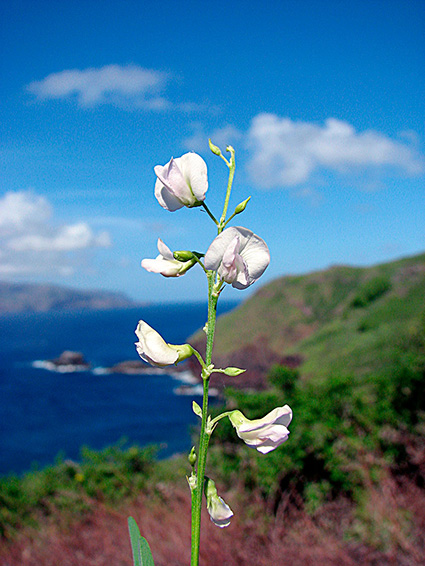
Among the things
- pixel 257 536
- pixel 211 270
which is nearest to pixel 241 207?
pixel 211 270

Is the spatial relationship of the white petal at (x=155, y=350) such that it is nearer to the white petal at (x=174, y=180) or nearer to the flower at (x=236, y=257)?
the flower at (x=236, y=257)

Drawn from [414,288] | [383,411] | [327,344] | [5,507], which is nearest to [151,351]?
[383,411]

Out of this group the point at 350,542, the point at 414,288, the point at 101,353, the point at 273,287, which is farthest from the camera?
the point at 101,353

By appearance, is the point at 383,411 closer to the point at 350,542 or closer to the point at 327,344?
the point at 350,542

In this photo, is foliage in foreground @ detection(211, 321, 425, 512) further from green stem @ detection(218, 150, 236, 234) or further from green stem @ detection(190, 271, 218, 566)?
green stem @ detection(218, 150, 236, 234)

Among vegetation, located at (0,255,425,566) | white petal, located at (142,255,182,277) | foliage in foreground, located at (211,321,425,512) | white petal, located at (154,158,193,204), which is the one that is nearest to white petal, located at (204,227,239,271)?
white petal, located at (142,255,182,277)

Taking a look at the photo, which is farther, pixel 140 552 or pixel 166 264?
pixel 166 264

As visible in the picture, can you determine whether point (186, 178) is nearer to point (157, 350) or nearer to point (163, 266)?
point (163, 266)
